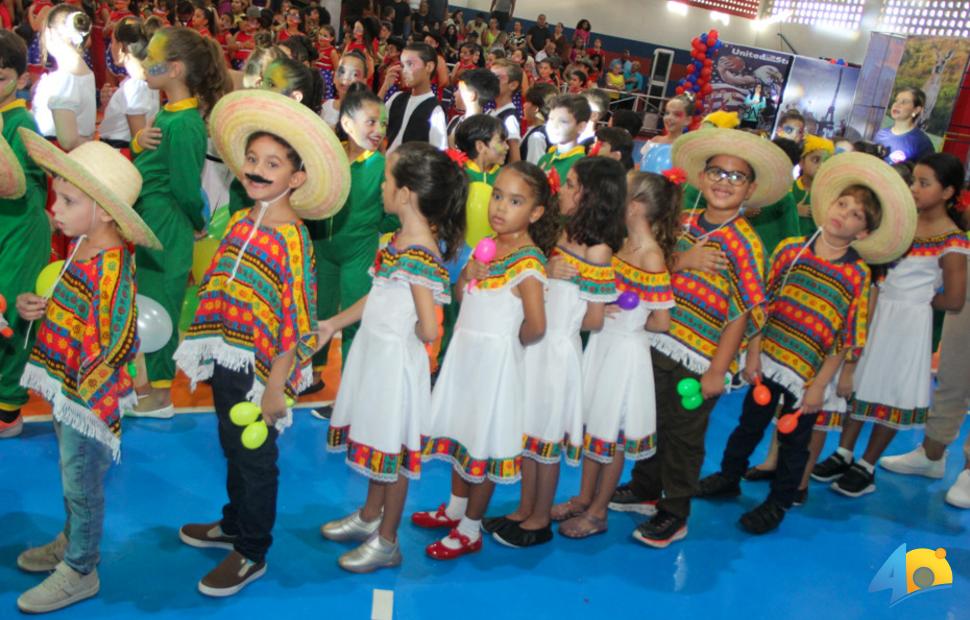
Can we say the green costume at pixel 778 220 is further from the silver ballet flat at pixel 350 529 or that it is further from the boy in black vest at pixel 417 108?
the silver ballet flat at pixel 350 529

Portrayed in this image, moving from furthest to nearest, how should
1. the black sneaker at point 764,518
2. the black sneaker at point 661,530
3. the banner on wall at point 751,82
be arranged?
the banner on wall at point 751,82
the black sneaker at point 764,518
the black sneaker at point 661,530

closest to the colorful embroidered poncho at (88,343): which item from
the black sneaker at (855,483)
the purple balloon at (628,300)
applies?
the purple balloon at (628,300)

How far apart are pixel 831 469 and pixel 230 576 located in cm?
306

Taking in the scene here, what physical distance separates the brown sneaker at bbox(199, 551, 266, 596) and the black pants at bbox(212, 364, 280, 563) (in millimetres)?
27

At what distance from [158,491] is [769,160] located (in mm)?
2653

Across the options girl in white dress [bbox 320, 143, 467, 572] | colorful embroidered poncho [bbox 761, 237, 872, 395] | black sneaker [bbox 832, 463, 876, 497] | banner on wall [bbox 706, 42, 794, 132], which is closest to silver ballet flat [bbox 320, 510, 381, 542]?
girl in white dress [bbox 320, 143, 467, 572]

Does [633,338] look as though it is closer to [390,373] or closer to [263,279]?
[390,373]

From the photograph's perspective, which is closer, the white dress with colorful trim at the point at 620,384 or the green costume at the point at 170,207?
the white dress with colorful trim at the point at 620,384

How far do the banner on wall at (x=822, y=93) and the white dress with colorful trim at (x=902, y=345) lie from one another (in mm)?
10684

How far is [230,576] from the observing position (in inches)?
106

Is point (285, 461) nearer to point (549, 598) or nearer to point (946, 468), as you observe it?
point (549, 598)

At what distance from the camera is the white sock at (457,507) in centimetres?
322

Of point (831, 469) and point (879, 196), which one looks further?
point (831, 469)

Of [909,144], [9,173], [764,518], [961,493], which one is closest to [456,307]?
[764,518]
